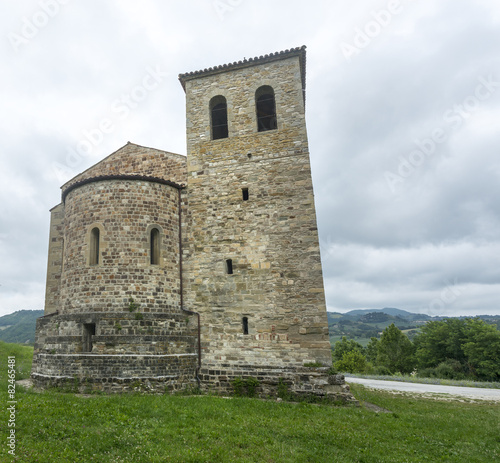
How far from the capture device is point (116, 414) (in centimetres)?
727

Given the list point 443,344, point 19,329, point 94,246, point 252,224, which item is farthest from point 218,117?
point 19,329

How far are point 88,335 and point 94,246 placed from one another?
3066 mm

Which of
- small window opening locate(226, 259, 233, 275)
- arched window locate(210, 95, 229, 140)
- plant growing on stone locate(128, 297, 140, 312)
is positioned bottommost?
plant growing on stone locate(128, 297, 140, 312)

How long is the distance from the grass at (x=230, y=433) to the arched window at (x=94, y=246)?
4559 millimetres

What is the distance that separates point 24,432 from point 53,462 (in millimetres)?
1446

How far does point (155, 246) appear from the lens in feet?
40.8

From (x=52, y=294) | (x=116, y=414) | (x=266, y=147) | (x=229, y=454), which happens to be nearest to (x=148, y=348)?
(x=116, y=414)

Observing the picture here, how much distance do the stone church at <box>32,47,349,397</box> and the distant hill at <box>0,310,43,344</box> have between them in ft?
189

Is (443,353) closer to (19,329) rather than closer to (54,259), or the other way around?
(54,259)

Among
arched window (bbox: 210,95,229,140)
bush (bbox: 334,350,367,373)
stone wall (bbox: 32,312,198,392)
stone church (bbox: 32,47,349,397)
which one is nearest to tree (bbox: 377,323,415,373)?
bush (bbox: 334,350,367,373)

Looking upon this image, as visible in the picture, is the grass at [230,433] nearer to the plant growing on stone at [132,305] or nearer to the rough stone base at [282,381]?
the rough stone base at [282,381]

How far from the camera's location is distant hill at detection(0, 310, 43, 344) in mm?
80562

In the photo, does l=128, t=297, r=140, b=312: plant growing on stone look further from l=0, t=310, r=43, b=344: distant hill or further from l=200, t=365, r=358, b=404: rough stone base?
l=0, t=310, r=43, b=344: distant hill

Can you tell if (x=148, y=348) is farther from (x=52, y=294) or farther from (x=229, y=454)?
(x=52, y=294)
